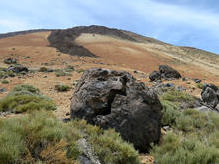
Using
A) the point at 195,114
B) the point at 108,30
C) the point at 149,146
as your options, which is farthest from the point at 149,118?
the point at 108,30

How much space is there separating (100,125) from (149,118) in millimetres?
1363

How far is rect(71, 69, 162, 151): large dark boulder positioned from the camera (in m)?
5.27

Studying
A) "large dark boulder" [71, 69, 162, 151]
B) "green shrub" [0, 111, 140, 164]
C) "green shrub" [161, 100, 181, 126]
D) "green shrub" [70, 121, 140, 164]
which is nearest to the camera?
"green shrub" [0, 111, 140, 164]

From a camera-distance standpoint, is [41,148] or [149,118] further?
[149,118]

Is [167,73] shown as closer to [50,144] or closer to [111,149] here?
[111,149]

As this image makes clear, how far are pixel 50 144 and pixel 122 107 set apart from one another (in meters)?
2.43

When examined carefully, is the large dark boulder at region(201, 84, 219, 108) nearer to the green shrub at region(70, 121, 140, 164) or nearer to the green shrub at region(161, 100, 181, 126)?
the green shrub at region(161, 100, 181, 126)

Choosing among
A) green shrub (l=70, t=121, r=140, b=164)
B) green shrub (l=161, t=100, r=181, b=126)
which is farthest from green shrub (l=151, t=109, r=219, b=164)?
green shrub (l=70, t=121, r=140, b=164)

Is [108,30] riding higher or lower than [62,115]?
higher

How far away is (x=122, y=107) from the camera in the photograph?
541cm

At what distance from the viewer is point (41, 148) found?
331 cm

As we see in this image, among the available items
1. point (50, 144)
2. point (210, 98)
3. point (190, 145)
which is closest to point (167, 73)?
point (210, 98)

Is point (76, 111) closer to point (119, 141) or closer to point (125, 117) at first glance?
point (125, 117)

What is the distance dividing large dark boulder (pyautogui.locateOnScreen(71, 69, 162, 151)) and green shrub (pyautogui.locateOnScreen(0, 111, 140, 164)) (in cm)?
61
